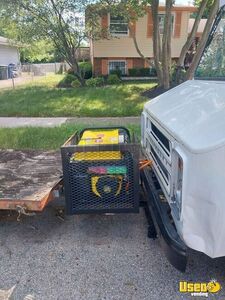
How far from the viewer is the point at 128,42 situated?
2083 centimetres

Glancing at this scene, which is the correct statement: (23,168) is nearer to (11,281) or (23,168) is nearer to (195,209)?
(11,281)

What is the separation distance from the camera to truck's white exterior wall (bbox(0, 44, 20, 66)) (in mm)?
29766

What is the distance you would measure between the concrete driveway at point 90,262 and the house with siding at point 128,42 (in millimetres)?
18026

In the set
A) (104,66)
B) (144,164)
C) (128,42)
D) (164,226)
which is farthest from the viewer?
(104,66)

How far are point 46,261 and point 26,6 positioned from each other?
581 inches

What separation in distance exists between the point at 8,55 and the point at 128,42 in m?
15.9

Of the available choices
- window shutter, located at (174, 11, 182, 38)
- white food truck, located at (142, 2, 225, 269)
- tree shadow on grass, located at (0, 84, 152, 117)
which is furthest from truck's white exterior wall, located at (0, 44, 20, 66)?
white food truck, located at (142, 2, 225, 269)

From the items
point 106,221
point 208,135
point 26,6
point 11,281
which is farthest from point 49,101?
point 208,135

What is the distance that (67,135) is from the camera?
22.2 ft

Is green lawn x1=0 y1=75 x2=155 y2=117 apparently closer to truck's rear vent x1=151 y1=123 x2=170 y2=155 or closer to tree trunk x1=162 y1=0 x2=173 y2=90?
tree trunk x1=162 y1=0 x2=173 y2=90

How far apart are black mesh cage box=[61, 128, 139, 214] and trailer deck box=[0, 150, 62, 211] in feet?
0.97

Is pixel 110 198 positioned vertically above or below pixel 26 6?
below

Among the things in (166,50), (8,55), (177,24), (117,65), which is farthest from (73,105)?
(8,55)

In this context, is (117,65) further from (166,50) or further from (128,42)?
(166,50)
